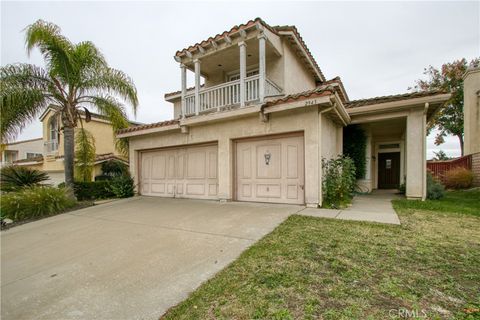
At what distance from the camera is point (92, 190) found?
10.3 metres

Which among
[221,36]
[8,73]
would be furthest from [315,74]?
[8,73]

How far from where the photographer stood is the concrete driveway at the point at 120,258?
98.2 inches

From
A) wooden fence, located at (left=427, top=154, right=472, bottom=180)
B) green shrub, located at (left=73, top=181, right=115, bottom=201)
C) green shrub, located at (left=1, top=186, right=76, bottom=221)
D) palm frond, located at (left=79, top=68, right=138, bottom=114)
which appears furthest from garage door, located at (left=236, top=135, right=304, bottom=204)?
wooden fence, located at (left=427, top=154, right=472, bottom=180)

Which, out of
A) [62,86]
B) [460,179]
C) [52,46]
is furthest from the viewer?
[460,179]

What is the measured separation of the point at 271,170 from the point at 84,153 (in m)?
9.13

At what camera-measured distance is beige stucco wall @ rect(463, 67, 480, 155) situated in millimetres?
12859

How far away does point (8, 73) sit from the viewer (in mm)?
7906

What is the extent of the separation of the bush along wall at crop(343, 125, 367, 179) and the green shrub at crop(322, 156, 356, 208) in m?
3.71

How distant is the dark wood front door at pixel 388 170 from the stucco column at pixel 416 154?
574 centimetres

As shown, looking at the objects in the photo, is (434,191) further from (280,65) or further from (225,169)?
(225,169)

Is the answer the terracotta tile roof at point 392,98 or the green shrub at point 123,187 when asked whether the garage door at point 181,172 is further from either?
the terracotta tile roof at point 392,98

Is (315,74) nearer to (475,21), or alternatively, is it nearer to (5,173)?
(475,21)

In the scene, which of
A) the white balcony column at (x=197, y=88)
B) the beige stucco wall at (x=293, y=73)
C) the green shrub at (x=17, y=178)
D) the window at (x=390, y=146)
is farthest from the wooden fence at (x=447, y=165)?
the green shrub at (x=17, y=178)

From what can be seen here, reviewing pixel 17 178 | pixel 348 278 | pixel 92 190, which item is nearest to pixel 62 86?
pixel 17 178
